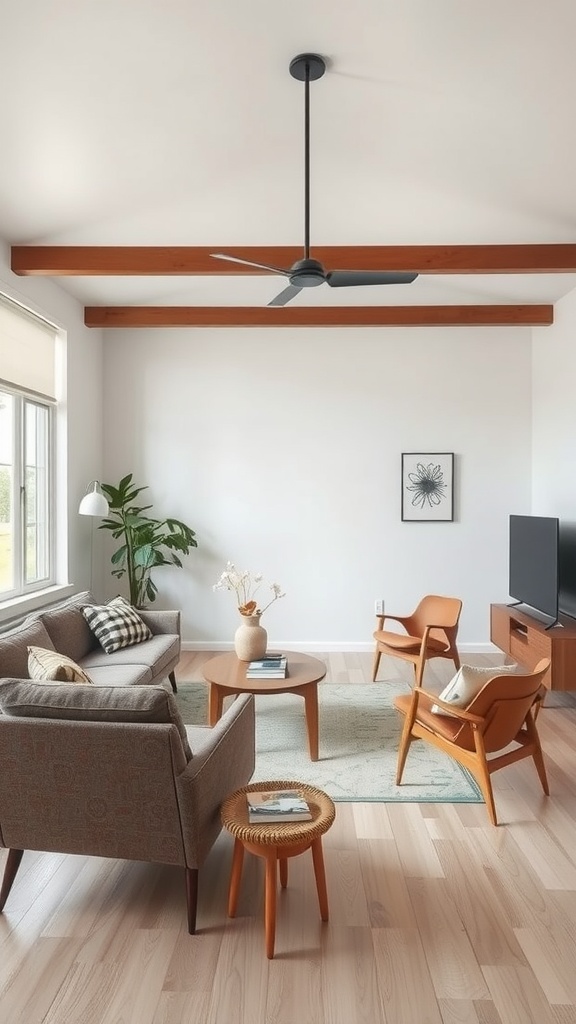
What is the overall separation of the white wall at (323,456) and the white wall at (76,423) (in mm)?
229

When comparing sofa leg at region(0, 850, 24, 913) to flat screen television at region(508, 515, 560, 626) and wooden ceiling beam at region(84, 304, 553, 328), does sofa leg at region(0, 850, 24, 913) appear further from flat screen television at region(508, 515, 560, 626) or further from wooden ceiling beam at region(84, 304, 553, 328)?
wooden ceiling beam at region(84, 304, 553, 328)

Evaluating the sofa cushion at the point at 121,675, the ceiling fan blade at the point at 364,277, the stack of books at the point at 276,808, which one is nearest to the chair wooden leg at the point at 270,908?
the stack of books at the point at 276,808

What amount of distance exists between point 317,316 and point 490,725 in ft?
12.2

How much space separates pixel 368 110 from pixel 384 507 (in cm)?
350

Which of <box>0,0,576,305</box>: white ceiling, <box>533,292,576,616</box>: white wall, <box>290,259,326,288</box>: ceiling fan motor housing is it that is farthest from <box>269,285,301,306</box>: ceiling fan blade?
<box>533,292,576,616</box>: white wall

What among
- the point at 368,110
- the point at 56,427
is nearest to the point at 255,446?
the point at 56,427

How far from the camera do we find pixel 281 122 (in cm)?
299

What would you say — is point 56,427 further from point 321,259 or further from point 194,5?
point 194,5

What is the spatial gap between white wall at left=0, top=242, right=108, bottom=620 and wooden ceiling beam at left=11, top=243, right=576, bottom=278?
423 mm

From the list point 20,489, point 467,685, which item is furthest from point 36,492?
point 467,685

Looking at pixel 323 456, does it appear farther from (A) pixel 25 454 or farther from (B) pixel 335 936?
(B) pixel 335 936

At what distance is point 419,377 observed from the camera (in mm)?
5824

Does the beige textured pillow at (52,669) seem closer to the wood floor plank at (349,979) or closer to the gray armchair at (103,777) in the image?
the gray armchair at (103,777)

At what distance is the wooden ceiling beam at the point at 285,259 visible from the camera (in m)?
4.11
